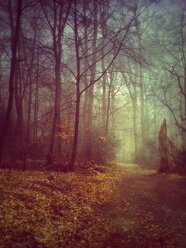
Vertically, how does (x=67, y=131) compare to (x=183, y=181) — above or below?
above

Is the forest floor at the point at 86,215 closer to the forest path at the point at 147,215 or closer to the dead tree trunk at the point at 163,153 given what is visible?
the forest path at the point at 147,215

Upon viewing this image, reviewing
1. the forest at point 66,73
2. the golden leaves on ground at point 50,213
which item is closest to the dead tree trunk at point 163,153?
the forest at point 66,73

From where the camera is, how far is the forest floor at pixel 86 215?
5781 mm

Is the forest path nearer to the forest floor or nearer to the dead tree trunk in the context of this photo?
the forest floor

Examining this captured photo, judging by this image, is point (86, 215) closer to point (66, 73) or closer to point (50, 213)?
point (50, 213)

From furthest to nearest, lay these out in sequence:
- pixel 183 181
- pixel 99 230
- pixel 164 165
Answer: pixel 164 165, pixel 183 181, pixel 99 230

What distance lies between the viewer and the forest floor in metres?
5.78

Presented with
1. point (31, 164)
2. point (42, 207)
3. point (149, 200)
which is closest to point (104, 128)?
point (31, 164)

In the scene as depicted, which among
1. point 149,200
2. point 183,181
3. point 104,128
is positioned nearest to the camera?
point 149,200

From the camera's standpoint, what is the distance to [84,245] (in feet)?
18.7

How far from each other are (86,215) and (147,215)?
1.83 metres

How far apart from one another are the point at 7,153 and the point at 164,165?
373 inches

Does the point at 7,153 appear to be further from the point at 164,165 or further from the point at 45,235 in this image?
the point at 45,235

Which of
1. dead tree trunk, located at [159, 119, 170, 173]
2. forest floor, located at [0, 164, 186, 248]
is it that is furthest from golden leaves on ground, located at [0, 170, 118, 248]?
dead tree trunk, located at [159, 119, 170, 173]
